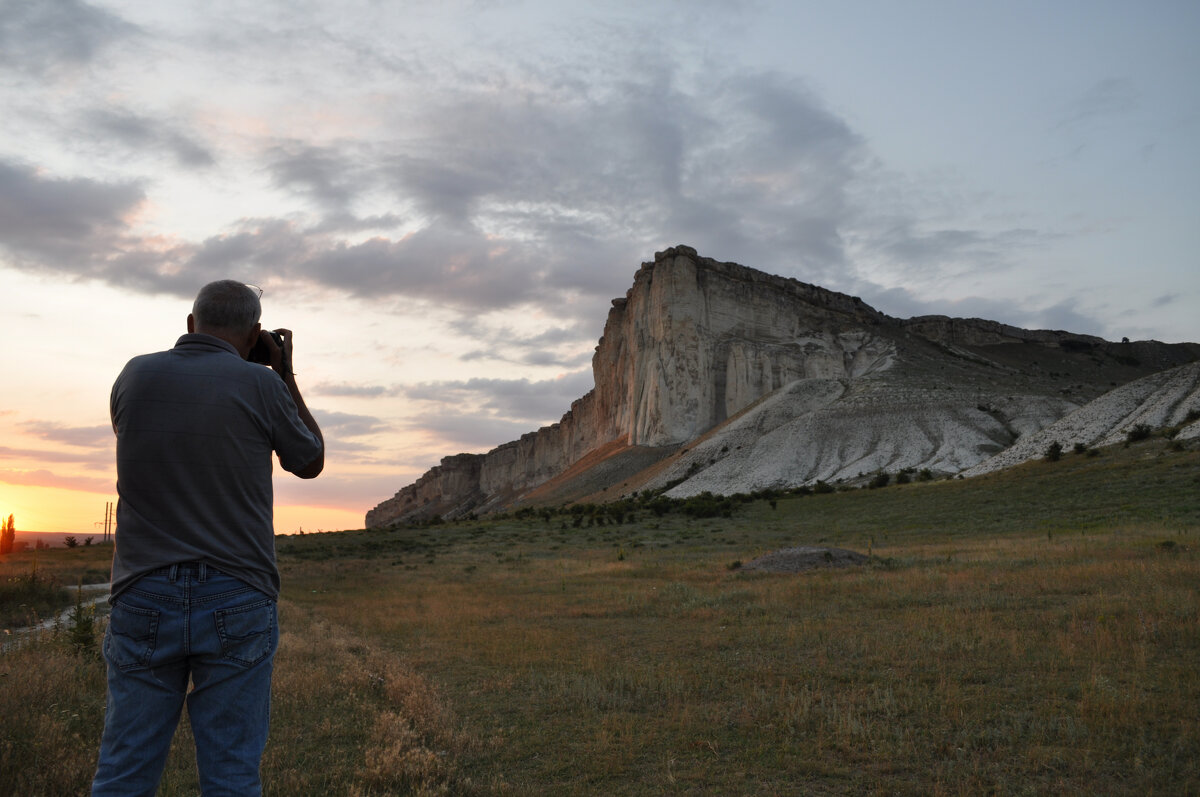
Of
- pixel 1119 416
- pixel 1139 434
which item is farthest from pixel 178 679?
pixel 1119 416

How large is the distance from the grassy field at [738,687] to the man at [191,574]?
9.40 feet

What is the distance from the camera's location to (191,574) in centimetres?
282

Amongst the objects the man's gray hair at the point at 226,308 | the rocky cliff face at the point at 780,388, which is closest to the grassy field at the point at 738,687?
the man's gray hair at the point at 226,308

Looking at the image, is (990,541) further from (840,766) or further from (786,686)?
(840,766)

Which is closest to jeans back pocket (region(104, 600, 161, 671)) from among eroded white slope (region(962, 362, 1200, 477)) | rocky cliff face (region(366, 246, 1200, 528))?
eroded white slope (region(962, 362, 1200, 477))

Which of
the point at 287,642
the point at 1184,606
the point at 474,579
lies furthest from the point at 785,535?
the point at 287,642

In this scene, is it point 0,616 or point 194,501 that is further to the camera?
point 0,616

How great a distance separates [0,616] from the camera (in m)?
14.6

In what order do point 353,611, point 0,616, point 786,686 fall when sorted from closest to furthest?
point 786,686 → point 0,616 → point 353,611

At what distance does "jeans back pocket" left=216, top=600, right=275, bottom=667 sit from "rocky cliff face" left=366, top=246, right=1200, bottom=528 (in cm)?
5617

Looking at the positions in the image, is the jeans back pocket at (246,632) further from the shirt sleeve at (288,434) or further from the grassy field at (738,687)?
the grassy field at (738,687)

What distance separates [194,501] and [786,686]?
693 centimetres

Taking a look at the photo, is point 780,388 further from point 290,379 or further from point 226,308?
point 226,308

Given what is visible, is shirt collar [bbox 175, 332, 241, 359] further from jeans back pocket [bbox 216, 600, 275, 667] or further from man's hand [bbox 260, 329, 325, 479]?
jeans back pocket [bbox 216, 600, 275, 667]
